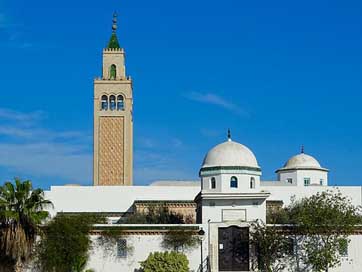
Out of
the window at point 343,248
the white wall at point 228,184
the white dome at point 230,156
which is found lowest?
the window at point 343,248

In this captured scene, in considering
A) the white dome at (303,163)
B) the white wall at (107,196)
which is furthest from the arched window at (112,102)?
the white dome at (303,163)

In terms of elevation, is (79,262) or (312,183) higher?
(312,183)

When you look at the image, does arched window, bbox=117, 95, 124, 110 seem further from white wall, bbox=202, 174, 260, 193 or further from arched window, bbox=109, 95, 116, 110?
white wall, bbox=202, 174, 260, 193

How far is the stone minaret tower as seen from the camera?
68.1m

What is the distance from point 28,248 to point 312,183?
103 feet

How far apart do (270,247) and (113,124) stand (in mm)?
37346

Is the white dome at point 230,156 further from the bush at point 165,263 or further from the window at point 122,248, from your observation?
the window at point 122,248

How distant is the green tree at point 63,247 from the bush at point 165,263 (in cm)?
299

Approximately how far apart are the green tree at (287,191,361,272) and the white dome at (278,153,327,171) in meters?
25.3

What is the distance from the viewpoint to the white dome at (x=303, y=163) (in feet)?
197

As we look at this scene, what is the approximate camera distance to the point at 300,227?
34.5 m

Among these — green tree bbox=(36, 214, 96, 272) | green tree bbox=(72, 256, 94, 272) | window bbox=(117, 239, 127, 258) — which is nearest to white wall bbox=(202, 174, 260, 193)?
window bbox=(117, 239, 127, 258)

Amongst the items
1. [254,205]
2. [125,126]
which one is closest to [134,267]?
[254,205]

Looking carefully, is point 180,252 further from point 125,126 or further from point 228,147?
point 125,126
